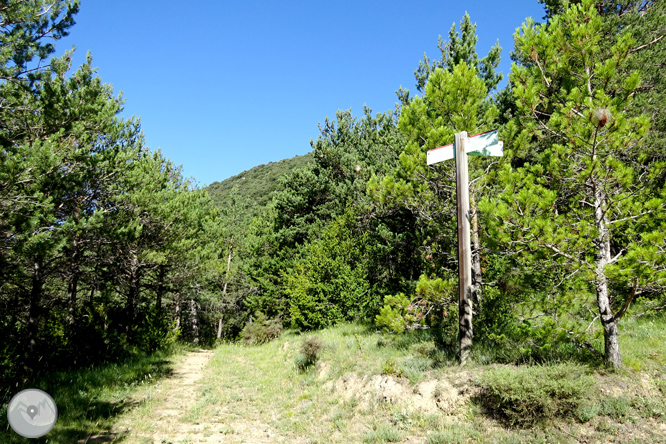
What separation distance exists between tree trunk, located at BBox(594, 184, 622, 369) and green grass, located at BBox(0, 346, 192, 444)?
803 cm

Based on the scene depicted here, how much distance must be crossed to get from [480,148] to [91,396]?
9790 mm

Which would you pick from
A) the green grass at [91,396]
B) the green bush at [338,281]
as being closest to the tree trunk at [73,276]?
the green grass at [91,396]

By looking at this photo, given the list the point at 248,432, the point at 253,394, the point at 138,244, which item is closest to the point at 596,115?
the point at 248,432

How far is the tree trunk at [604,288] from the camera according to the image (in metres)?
5.00

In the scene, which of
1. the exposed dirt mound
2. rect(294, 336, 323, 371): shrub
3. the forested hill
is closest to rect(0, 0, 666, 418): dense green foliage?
the exposed dirt mound

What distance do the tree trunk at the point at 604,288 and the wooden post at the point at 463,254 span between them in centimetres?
184

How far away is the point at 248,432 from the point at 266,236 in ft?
61.3

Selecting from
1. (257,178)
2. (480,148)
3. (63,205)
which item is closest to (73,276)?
(63,205)

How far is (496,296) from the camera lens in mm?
8227

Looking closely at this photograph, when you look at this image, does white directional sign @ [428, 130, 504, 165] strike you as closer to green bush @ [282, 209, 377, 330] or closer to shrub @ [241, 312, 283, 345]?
green bush @ [282, 209, 377, 330]

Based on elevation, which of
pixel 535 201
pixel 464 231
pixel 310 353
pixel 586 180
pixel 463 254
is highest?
Result: pixel 586 180

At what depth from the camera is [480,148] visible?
5.89 m

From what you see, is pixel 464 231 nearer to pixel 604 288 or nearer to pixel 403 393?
pixel 604 288

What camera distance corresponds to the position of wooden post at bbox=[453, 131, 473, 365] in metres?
6.02
